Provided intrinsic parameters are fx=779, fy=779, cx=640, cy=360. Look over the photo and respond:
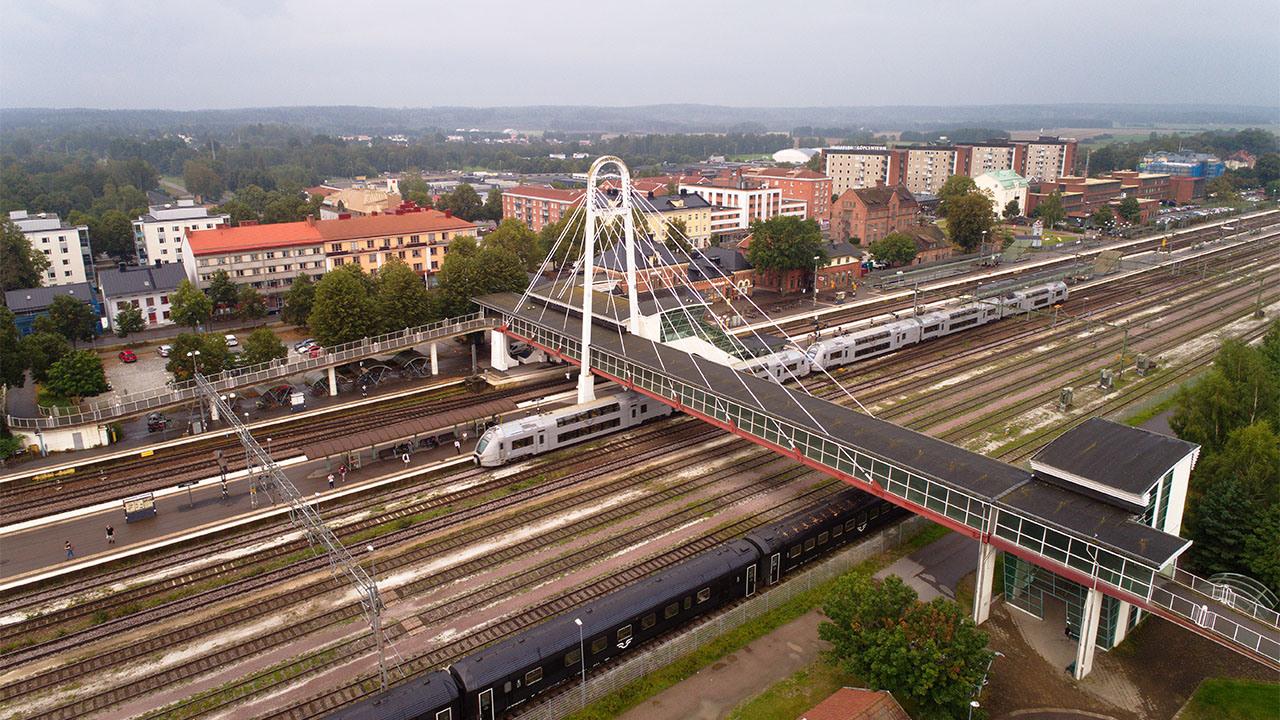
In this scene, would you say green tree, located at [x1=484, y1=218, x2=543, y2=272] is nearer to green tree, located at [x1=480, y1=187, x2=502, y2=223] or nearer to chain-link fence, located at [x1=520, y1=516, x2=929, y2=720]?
green tree, located at [x1=480, y1=187, x2=502, y2=223]

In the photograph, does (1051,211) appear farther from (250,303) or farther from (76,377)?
(76,377)

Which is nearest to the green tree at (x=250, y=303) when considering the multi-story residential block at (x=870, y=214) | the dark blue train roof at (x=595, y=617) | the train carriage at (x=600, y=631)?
the dark blue train roof at (x=595, y=617)

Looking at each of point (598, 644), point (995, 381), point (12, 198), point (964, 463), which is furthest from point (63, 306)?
point (12, 198)

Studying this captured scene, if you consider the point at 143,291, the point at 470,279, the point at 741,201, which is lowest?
the point at 143,291

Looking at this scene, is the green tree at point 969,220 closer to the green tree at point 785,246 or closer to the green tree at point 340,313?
the green tree at point 785,246

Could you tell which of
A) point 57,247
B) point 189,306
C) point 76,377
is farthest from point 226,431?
point 57,247

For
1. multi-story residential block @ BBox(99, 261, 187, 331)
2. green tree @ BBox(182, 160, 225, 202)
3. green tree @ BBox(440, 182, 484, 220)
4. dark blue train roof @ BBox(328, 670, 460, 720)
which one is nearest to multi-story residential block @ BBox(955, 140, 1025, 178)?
green tree @ BBox(440, 182, 484, 220)
